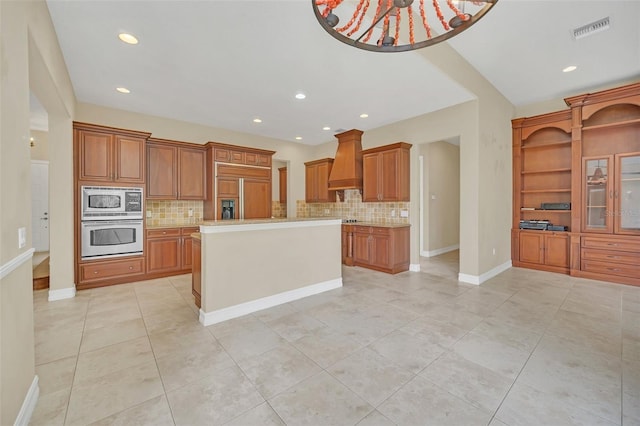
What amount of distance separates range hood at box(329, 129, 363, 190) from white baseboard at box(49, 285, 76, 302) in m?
4.78

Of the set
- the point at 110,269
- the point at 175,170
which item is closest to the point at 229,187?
the point at 175,170

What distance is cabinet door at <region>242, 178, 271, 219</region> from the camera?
5559 millimetres

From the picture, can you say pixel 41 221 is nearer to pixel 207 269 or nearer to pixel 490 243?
pixel 207 269

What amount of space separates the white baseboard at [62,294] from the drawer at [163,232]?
3.93ft

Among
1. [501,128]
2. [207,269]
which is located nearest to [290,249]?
[207,269]

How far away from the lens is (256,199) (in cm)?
568

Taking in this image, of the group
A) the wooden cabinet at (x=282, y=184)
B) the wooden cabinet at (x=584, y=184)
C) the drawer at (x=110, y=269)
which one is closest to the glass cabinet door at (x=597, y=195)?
the wooden cabinet at (x=584, y=184)

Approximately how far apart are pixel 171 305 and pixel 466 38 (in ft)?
16.1

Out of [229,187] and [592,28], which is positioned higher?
[592,28]

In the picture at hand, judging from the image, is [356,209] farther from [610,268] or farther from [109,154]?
[109,154]

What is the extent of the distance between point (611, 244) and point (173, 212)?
7.63m

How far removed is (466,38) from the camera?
3195 millimetres

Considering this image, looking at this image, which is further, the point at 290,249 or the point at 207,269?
the point at 290,249

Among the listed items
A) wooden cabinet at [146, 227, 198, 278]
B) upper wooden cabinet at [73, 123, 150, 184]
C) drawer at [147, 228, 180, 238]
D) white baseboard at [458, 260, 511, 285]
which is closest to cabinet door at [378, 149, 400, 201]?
white baseboard at [458, 260, 511, 285]
